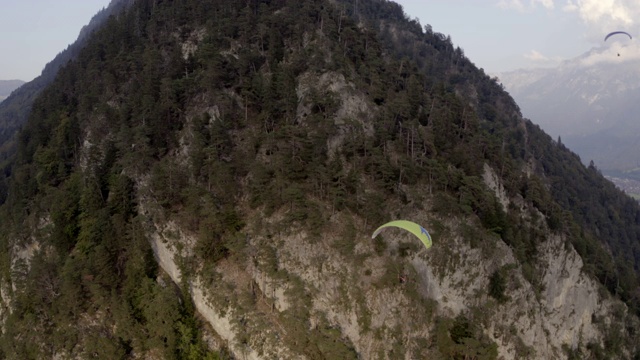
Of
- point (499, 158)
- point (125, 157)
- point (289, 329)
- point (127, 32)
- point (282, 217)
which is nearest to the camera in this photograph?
point (289, 329)

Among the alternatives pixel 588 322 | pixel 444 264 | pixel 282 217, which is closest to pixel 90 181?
pixel 282 217

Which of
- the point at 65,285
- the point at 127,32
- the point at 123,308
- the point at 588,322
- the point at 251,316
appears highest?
the point at 127,32

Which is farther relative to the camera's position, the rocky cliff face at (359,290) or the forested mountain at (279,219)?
the forested mountain at (279,219)

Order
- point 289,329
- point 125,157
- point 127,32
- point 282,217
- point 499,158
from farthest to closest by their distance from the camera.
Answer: point 127,32
point 499,158
point 125,157
point 282,217
point 289,329

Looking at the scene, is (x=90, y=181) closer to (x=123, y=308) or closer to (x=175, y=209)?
(x=175, y=209)

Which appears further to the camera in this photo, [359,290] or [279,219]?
[279,219]

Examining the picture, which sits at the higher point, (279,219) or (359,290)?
(279,219)

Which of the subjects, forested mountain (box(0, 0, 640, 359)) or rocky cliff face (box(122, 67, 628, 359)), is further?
forested mountain (box(0, 0, 640, 359))

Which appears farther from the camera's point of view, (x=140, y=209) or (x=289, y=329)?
(x=140, y=209)
